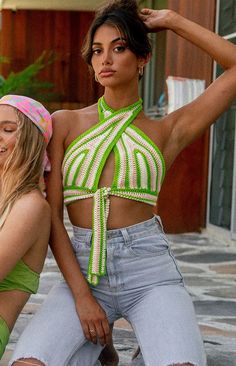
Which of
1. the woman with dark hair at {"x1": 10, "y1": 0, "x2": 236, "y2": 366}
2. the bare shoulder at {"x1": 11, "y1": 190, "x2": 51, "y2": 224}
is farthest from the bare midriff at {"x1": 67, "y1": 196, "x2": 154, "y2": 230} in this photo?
the bare shoulder at {"x1": 11, "y1": 190, "x2": 51, "y2": 224}

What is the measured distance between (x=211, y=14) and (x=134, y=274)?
5.14 meters

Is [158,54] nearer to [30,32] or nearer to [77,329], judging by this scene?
[30,32]

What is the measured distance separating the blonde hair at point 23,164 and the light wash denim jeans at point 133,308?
0.76 feet

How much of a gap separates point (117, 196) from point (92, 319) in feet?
1.30

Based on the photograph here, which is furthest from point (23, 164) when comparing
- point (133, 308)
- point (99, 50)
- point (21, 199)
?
point (133, 308)

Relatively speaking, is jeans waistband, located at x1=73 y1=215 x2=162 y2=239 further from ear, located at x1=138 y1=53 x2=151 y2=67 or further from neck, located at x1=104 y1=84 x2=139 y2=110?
ear, located at x1=138 y1=53 x2=151 y2=67

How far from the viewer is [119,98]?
2512 mm

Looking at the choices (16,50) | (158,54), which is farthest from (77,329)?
(16,50)

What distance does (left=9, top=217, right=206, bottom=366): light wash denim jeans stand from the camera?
86.3 inches

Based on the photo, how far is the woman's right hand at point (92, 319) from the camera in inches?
90.5

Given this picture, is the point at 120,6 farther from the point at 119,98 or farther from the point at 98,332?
the point at 98,332

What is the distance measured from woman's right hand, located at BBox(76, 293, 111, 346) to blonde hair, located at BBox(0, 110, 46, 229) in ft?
1.23

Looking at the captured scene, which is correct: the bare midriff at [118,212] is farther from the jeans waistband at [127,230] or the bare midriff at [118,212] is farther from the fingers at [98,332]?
the fingers at [98,332]

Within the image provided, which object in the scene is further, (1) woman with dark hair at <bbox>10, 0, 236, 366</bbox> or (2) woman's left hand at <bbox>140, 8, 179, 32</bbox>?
(2) woman's left hand at <bbox>140, 8, 179, 32</bbox>
